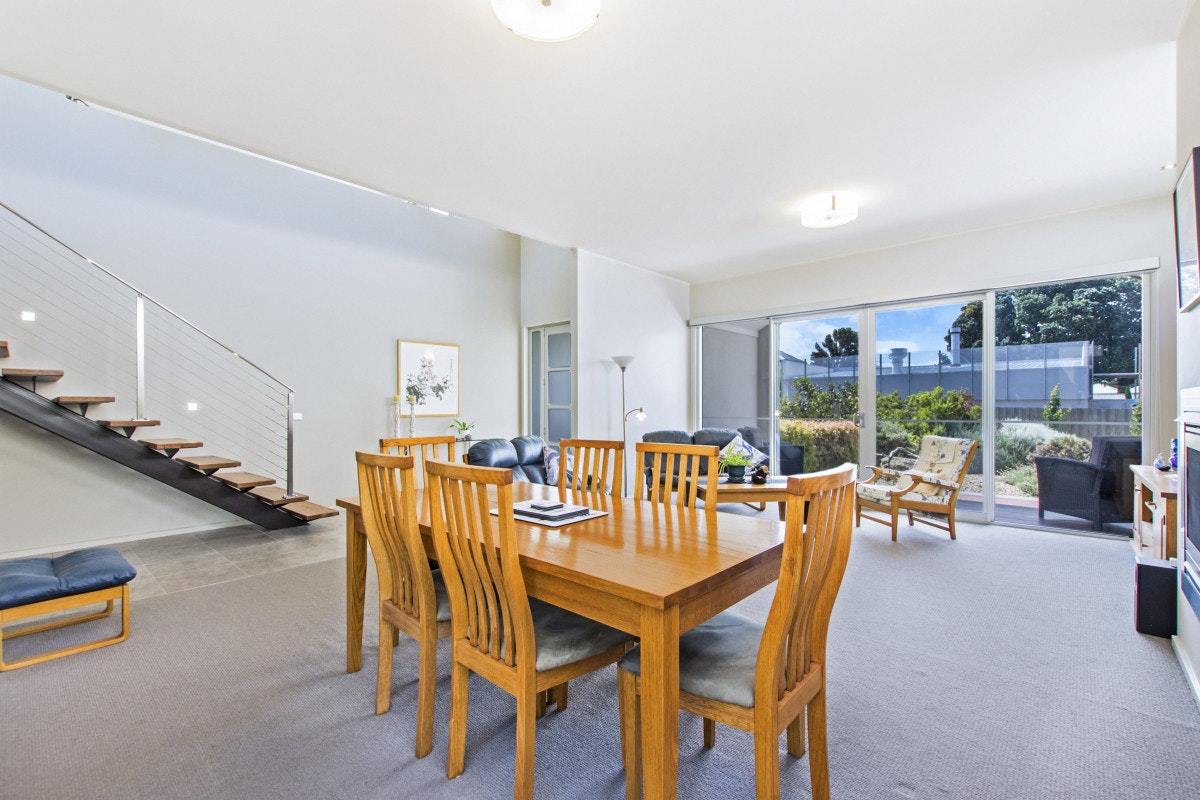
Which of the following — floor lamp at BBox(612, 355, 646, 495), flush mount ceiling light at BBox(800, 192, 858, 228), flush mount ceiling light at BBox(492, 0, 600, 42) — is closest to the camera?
flush mount ceiling light at BBox(492, 0, 600, 42)

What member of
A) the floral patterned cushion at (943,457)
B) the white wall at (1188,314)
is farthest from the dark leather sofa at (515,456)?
the white wall at (1188,314)

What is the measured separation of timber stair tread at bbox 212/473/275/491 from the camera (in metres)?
4.36

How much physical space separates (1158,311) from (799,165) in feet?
10.2

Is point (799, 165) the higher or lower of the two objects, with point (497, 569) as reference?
higher

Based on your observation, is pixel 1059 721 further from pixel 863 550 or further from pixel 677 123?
pixel 677 123

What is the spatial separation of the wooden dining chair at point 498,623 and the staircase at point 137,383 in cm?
362

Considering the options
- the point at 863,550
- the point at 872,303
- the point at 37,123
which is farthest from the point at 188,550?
the point at 872,303

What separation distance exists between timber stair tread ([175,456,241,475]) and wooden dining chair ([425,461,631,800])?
367cm

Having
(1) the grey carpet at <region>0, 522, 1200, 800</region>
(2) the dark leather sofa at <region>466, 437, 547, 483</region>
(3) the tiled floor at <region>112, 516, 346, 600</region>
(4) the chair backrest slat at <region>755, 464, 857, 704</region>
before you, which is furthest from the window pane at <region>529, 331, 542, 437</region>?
(4) the chair backrest slat at <region>755, 464, 857, 704</region>

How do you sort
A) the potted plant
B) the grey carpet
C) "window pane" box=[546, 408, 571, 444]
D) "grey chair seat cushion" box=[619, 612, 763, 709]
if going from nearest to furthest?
"grey chair seat cushion" box=[619, 612, 763, 709] → the grey carpet → the potted plant → "window pane" box=[546, 408, 571, 444]

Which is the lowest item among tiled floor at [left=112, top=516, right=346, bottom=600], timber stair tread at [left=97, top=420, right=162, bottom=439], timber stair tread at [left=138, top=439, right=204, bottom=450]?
tiled floor at [left=112, top=516, right=346, bottom=600]

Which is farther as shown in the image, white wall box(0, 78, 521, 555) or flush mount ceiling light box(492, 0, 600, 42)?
white wall box(0, 78, 521, 555)

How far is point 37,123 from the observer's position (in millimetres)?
4086

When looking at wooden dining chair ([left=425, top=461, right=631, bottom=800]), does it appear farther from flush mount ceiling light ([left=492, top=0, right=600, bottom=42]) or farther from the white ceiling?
the white ceiling
